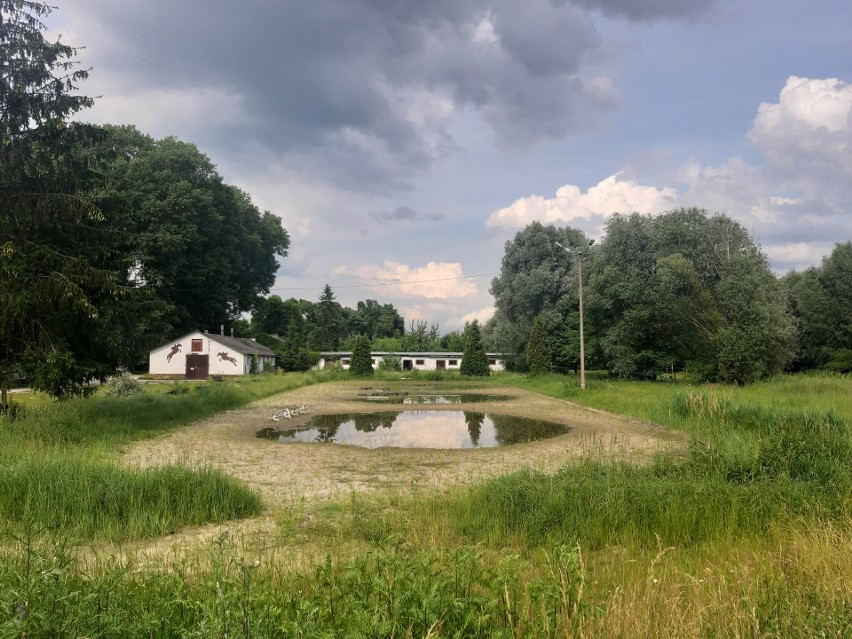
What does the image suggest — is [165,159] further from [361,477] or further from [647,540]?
[647,540]

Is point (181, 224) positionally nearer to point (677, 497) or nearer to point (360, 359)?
point (360, 359)

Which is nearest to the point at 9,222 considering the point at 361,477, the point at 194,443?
the point at 194,443

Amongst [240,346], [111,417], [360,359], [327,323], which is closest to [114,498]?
[111,417]

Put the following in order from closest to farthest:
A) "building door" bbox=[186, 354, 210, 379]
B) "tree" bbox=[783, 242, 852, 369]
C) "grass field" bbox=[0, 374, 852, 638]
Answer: "grass field" bbox=[0, 374, 852, 638] → "tree" bbox=[783, 242, 852, 369] → "building door" bbox=[186, 354, 210, 379]

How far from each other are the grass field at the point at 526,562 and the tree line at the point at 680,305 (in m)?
22.7

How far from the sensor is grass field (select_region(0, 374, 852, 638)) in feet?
8.35

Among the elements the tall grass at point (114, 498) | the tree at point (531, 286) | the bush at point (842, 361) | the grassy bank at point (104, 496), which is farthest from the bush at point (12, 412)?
the bush at point (842, 361)

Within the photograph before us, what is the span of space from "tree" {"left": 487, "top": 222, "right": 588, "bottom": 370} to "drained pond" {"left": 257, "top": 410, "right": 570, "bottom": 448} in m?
27.4

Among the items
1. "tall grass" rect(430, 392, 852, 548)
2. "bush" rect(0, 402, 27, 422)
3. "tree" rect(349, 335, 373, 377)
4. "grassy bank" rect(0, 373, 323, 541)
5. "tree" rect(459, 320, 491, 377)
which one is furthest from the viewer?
"tree" rect(459, 320, 491, 377)

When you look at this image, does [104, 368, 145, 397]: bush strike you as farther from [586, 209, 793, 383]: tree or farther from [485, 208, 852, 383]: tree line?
[586, 209, 793, 383]: tree

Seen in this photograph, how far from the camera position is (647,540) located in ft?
17.1

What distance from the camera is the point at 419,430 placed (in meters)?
15.5

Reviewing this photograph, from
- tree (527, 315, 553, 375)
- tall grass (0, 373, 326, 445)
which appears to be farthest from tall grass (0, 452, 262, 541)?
tree (527, 315, 553, 375)

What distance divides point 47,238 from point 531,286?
38.1 meters
